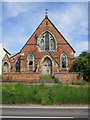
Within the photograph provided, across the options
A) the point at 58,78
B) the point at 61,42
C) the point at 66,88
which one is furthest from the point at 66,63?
the point at 66,88

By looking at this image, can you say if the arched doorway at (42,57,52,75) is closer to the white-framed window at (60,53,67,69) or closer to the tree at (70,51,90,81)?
the white-framed window at (60,53,67,69)

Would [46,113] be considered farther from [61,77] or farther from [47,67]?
[47,67]

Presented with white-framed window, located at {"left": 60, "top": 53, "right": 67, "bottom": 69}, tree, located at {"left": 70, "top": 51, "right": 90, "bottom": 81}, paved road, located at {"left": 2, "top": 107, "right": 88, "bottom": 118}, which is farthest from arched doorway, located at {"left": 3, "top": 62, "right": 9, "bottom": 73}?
paved road, located at {"left": 2, "top": 107, "right": 88, "bottom": 118}

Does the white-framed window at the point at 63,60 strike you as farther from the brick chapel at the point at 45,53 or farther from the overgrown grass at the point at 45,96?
the overgrown grass at the point at 45,96

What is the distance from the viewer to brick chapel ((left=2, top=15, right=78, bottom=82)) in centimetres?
3562

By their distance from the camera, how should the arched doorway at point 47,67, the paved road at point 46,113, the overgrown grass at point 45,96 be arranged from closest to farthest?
the paved road at point 46,113 < the overgrown grass at point 45,96 < the arched doorway at point 47,67

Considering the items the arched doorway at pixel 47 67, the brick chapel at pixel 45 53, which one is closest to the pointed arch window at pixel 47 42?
the brick chapel at pixel 45 53

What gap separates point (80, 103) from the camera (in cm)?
1627

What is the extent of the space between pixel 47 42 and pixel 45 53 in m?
2.62

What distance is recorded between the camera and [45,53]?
35969 millimetres

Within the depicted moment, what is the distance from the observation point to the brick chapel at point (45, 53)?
35625 millimetres

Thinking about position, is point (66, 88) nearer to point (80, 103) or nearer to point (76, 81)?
point (80, 103)

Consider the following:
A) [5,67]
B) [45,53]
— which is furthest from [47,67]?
[5,67]

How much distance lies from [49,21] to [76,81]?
1412 centimetres
